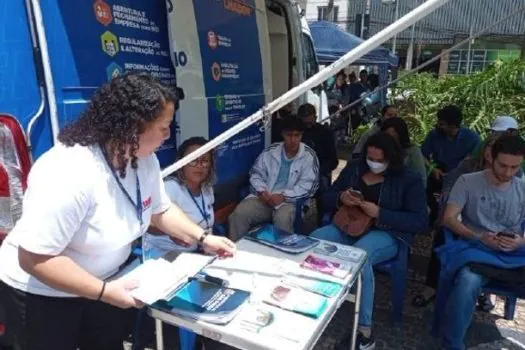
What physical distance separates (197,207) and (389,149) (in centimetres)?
125

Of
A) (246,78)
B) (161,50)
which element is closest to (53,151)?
(161,50)

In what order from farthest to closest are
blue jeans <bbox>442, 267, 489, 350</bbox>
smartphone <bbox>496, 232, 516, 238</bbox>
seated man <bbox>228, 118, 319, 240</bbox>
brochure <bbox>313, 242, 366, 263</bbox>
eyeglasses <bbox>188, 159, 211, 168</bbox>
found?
seated man <bbox>228, 118, 319, 240</bbox> < eyeglasses <bbox>188, 159, 211, 168</bbox> < smartphone <bbox>496, 232, 516, 238</bbox> < blue jeans <bbox>442, 267, 489, 350</bbox> < brochure <bbox>313, 242, 366, 263</bbox>

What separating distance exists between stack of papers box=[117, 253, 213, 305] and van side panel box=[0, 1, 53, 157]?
774 mm

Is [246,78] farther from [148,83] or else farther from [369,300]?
[148,83]

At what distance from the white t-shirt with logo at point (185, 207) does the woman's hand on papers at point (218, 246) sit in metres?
0.63

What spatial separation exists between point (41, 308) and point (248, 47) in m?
2.45

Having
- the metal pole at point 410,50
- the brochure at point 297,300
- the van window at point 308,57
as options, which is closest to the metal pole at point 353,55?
the brochure at point 297,300

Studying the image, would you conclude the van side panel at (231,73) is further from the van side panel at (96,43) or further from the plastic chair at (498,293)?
the plastic chair at (498,293)

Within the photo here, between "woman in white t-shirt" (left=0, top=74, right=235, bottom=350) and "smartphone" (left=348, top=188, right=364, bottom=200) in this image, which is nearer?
"woman in white t-shirt" (left=0, top=74, right=235, bottom=350)

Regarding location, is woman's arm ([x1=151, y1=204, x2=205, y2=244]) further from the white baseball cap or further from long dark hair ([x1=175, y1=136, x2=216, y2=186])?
the white baseball cap

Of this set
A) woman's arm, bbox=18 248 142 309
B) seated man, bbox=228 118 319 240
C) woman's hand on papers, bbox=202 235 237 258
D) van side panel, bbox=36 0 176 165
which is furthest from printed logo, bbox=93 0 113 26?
seated man, bbox=228 118 319 240

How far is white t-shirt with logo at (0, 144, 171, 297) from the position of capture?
1.18 metres

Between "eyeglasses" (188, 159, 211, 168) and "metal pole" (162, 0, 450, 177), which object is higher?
"metal pole" (162, 0, 450, 177)

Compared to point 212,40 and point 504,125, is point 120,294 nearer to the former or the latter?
point 212,40
